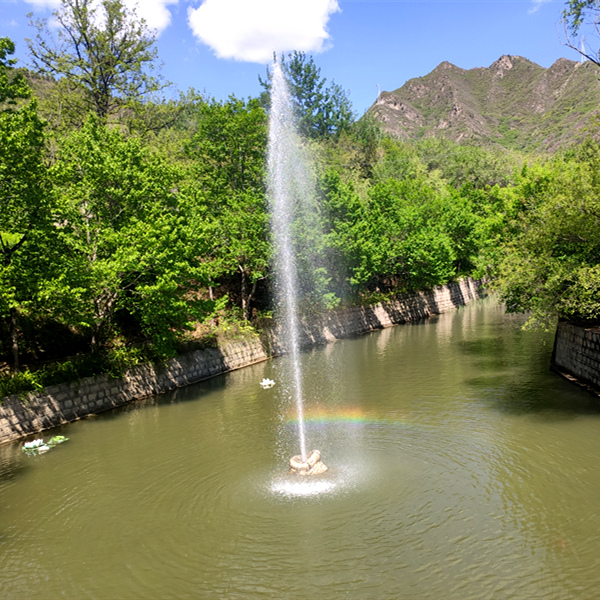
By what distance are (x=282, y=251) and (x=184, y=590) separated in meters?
28.2

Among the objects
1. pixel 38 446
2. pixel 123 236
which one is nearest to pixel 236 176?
pixel 123 236

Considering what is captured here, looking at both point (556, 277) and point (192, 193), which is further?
point (192, 193)

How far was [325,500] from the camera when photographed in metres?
14.4

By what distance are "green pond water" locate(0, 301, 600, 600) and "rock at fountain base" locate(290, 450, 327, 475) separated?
19.2 inches

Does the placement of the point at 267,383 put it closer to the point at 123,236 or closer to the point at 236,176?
the point at 123,236

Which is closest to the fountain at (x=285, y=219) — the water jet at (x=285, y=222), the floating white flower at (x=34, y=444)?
the water jet at (x=285, y=222)

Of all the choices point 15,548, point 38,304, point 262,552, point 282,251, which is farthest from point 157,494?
point 282,251

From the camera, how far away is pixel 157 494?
1554cm

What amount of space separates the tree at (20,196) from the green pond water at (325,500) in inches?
255

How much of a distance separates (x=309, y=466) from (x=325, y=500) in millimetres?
1905

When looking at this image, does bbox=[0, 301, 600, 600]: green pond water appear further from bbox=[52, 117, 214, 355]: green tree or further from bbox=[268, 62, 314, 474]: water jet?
bbox=[268, 62, 314, 474]: water jet

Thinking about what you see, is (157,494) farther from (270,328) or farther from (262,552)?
(270,328)

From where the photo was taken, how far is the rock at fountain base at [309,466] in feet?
53.0

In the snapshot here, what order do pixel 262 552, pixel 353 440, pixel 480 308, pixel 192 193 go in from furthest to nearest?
pixel 480 308
pixel 192 193
pixel 353 440
pixel 262 552
